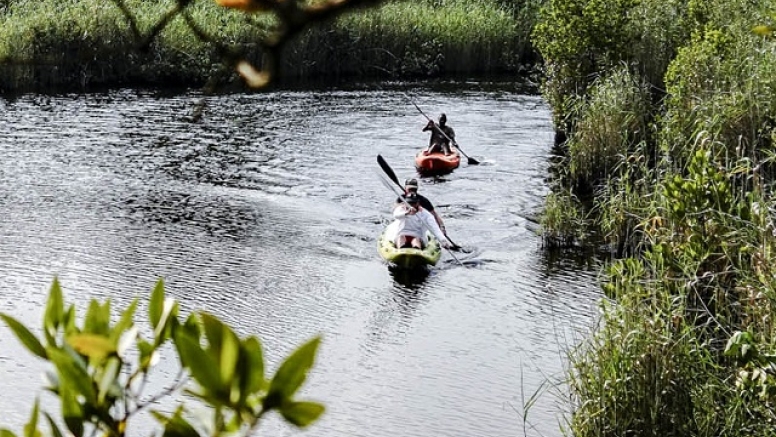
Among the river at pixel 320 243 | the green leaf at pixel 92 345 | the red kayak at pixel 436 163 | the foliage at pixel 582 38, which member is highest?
the green leaf at pixel 92 345

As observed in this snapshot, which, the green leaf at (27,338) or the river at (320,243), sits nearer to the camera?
the green leaf at (27,338)

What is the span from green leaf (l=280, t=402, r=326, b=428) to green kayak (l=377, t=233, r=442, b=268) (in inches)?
543

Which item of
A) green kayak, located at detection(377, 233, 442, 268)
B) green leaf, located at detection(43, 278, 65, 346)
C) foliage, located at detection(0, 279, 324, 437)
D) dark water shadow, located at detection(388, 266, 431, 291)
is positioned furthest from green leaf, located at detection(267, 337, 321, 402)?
green kayak, located at detection(377, 233, 442, 268)

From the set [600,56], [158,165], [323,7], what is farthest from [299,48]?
[323,7]

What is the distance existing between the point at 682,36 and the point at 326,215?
6.37 m

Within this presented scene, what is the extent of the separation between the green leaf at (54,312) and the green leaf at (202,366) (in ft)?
0.86

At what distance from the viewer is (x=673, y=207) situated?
8.70 m

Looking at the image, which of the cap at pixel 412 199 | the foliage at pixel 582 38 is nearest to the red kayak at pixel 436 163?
the foliage at pixel 582 38

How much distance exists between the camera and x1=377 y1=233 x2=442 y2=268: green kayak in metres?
15.0

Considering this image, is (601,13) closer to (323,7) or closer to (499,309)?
(499,309)

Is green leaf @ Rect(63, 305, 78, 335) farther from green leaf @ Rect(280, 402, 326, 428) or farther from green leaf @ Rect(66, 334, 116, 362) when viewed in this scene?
green leaf @ Rect(280, 402, 326, 428)

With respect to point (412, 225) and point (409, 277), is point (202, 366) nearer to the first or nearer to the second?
point (409, 277)

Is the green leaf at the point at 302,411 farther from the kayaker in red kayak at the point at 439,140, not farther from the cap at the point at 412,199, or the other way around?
the kayaker in red kayak at the point at 439,140

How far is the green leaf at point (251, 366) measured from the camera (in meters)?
1.16
